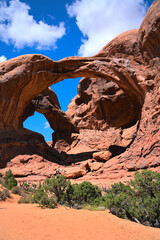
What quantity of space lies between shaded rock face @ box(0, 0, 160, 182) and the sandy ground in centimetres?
741

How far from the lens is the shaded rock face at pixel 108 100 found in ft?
44.1

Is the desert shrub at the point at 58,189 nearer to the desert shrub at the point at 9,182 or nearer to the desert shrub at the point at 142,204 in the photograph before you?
the desert shrub at the point at 142,204

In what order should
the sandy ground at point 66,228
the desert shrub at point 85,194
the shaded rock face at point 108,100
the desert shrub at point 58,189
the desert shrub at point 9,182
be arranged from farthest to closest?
the shaded rock face at point 108,100, the desert shrub at point 9,182, the desert shrub at point 85,194, the desert shrub at point 58,189, the sandy ground at point 66,228

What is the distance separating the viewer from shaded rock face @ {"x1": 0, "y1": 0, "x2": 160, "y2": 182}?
44.1ft

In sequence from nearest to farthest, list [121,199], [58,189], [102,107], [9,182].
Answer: [121,199] < [58,189] < [9,182] < [102,107]

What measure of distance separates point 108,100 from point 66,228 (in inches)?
851

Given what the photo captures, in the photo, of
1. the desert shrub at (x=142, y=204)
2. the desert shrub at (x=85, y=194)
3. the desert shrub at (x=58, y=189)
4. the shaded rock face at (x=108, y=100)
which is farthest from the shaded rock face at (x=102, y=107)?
the desert shrub at (x=58, y=189)

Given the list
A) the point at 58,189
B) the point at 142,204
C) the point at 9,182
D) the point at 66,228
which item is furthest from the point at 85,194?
the point at 9,182

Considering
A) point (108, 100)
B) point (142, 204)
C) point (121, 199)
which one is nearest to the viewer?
point (142, 204)

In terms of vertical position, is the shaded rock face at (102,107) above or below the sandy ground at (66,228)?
above

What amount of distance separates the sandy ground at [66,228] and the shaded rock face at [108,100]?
292 inches

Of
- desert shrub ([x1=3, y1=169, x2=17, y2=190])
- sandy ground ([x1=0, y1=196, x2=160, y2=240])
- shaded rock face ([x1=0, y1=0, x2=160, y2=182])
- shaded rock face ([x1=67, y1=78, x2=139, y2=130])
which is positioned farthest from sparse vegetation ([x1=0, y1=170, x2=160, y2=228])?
shaded rock face ([x1=67, y1=78, x2=139, y2=130])

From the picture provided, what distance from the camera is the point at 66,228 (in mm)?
4238

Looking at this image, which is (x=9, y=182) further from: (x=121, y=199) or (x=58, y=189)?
(x=121, y=199)
